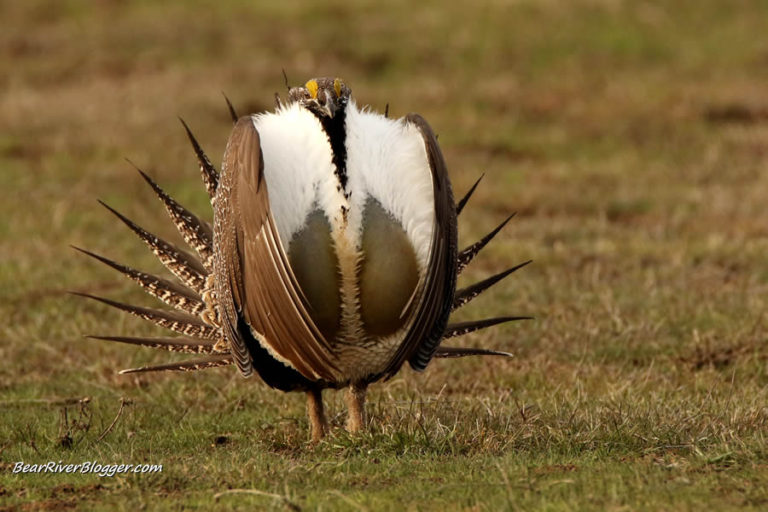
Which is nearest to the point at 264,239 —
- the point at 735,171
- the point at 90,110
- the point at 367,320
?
the point at 367,320

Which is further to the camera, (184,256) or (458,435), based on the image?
(184,256)

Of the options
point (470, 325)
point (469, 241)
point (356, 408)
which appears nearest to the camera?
point (356, 408)

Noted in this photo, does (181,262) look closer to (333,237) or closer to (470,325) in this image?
(470,325)

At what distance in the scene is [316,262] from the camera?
3.47m

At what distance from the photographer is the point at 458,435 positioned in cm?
376

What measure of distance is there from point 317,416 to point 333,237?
30.1 inches

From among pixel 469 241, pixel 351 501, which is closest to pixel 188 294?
pixel 351 501

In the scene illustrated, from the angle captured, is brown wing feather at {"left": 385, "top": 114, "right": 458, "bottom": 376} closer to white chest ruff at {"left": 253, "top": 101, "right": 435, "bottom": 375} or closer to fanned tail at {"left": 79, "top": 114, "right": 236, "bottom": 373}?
white chest ruff at {"left": 253, "top": 101, "right": 435, "bottom": 375}

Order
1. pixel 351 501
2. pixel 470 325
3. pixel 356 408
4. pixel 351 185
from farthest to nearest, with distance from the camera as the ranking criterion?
pixel 470 325 → pixel 356 408 → pixel 351 185 → pixel 351 501

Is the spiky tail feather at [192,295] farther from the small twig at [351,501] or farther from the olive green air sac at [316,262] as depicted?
the small twig at [351,501]

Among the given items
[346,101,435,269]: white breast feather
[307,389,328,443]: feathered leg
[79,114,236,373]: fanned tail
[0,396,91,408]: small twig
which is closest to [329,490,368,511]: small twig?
[346,101,435,269]: white breast feather

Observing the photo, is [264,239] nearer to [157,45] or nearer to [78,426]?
[78,426]

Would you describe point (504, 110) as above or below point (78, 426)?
above

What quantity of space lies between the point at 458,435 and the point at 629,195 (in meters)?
5.09
